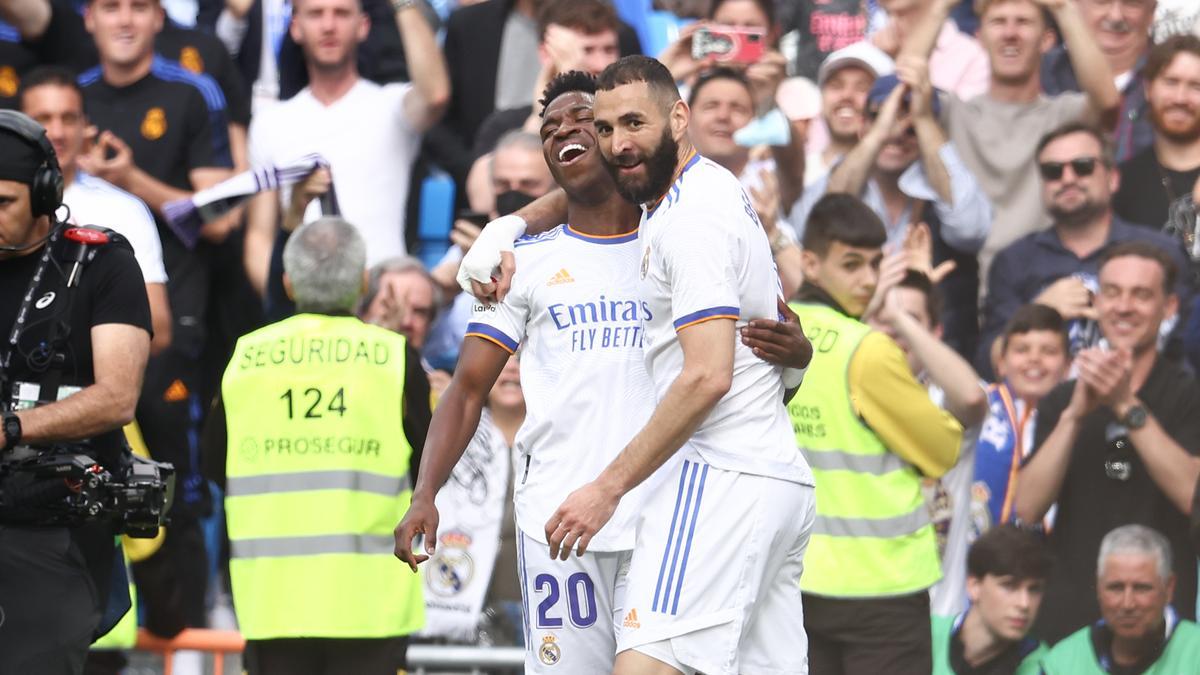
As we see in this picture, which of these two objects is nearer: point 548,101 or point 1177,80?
point 548,101

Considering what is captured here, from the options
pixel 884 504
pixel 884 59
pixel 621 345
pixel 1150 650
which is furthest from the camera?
pixel 884 59

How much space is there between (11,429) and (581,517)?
6.00 feet

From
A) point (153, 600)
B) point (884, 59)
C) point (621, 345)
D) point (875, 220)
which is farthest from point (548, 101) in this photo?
point (884, 59)

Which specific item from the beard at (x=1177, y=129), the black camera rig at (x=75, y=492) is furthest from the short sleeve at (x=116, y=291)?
the beard at (x=1177, y=129)

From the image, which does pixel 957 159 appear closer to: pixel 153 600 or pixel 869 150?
pixel 869 150

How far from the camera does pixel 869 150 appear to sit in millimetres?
9141

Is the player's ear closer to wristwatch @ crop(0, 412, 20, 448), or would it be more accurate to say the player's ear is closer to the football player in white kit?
the football player in white kit

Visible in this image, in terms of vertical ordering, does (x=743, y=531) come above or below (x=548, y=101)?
below

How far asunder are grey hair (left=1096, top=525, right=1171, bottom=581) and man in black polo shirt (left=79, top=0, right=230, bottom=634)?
13.8 feet

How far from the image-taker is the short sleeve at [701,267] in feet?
17.0

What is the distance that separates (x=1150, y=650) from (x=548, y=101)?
3.98 metres

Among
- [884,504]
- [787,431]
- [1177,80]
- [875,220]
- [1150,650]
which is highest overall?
[1177,80]

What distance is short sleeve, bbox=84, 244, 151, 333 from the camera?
19.6ft

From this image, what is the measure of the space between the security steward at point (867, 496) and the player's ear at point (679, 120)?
6.68 ft
